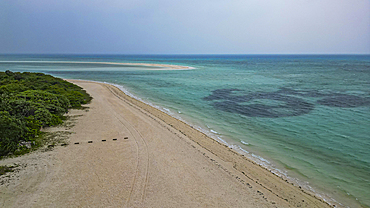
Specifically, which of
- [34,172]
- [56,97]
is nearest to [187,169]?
[34,172]

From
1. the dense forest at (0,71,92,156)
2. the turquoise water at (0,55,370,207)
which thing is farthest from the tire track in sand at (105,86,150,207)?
the dense forest at (0,71,92,156)

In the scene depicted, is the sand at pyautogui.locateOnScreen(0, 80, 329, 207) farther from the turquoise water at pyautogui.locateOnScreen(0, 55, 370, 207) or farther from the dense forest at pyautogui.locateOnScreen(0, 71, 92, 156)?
the turquoise water at pyautogui.locateOnScreen(0, 55, 370, 207)

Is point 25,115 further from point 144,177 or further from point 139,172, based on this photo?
point 144,177

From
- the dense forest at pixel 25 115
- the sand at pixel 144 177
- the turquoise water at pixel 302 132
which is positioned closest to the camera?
the sand at pixel 144 177

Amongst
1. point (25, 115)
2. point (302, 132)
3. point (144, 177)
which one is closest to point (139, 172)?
point (144, 177)

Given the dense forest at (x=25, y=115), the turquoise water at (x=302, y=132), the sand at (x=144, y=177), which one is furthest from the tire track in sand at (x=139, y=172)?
the dense forest at (x=25, y=115)

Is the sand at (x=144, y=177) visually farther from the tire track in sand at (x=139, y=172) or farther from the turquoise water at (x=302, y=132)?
the turquoise water at (x=302, y=132)

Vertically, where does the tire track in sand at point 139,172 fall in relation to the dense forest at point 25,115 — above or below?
below

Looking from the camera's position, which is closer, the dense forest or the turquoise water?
the turquoise water

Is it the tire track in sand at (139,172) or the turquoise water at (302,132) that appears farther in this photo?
the turquoise water at (302,132)
